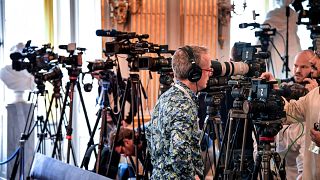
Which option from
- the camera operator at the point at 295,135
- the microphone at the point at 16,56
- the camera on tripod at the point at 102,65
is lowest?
the camera operator at the point at 295,135

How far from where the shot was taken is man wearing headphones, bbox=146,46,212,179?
320 centimetres

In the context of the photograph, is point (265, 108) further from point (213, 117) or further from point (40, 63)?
point (40, 63)

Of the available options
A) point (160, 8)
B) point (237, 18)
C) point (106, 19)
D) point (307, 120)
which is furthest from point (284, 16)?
point (307, 120)

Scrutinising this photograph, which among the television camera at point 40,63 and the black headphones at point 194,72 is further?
the television camera at point 40,63

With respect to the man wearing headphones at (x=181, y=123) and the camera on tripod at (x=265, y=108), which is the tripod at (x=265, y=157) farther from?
the man wearing headphones at (x=181, y=123)

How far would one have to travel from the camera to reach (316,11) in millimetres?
5969

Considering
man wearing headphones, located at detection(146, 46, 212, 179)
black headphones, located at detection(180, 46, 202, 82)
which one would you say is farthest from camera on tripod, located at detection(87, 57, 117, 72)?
black headphones, located at detection(180, 46, 202, 82)

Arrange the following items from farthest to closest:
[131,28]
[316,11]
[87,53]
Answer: [87,53] → [131,28] → [316,11]

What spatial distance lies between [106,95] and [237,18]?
354 cm

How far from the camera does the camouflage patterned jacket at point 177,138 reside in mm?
3193

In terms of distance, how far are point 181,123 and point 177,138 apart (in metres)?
0.08

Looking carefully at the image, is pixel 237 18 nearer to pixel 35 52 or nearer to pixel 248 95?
pixel 35 52

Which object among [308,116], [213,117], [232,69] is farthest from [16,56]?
[308,116]

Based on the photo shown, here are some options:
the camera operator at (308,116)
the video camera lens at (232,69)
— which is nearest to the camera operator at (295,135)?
the camera operator at (308,116)
